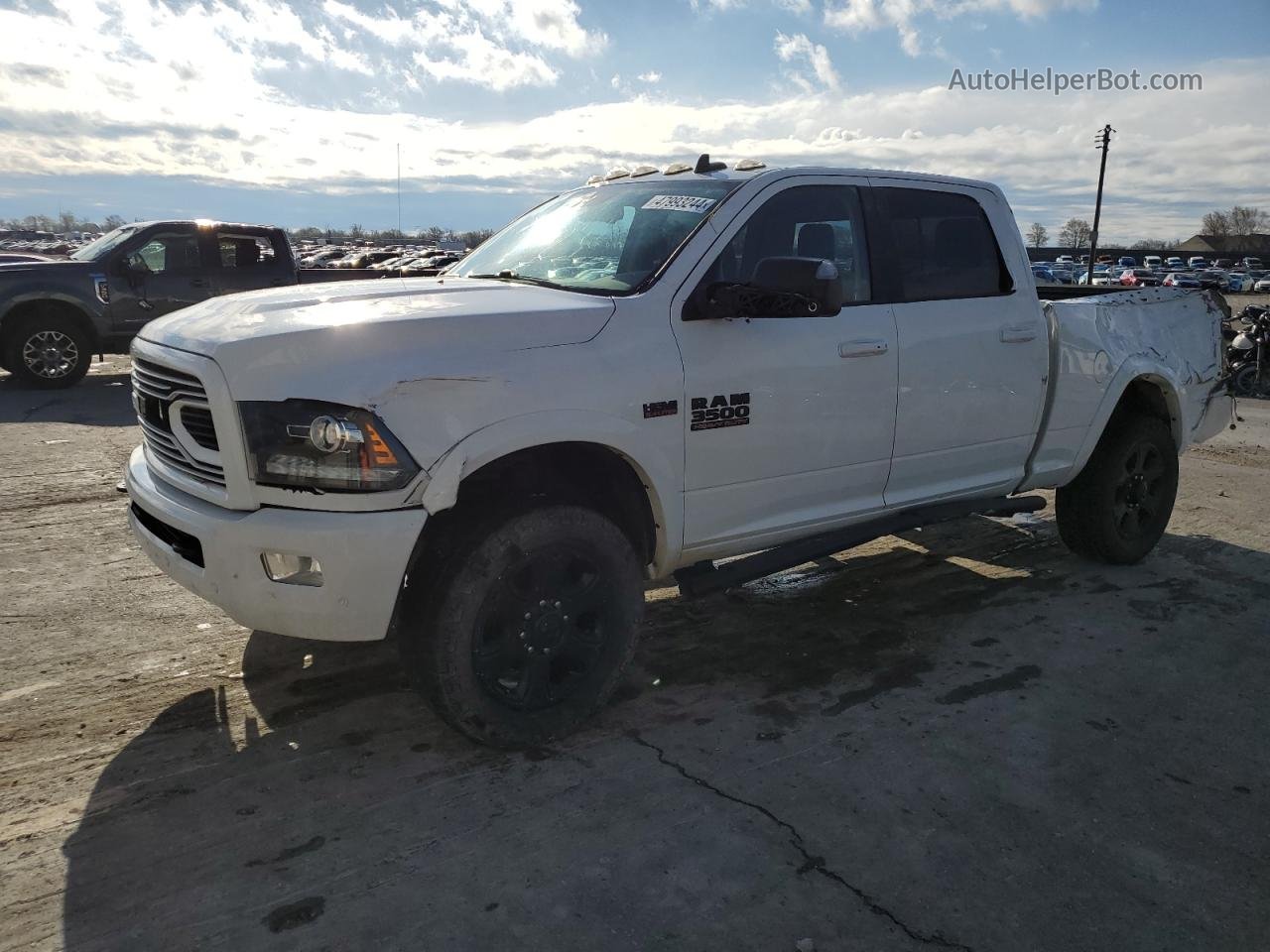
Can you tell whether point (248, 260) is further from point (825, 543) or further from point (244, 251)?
point (825, 543)

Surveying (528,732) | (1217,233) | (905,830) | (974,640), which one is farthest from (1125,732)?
(1217,233)

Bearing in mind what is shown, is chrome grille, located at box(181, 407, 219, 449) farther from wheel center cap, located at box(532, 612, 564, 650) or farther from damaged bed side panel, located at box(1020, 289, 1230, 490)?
damaged bed side panel, located at box(1020, 289, 1230, 490)

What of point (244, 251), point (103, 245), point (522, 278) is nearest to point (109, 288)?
point (103, 245)

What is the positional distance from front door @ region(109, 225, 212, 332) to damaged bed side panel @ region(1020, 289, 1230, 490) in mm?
10224

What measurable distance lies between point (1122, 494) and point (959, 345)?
6.21 ft

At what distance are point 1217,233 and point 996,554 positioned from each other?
14264cm

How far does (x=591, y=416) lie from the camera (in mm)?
3219

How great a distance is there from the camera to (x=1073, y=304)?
5047 mm

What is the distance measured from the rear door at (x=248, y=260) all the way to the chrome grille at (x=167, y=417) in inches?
366

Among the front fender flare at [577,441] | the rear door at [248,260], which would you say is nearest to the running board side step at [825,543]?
the front fender flare at [577,441]

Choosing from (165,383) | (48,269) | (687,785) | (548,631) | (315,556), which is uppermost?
(48,269)

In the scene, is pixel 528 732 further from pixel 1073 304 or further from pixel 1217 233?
pixel 1217 233

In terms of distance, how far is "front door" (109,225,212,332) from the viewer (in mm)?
11500

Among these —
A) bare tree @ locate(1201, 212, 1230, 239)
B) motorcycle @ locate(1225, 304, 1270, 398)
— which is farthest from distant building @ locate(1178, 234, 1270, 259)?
motorcycle @ locate(1225, 304, 1270, 398)
